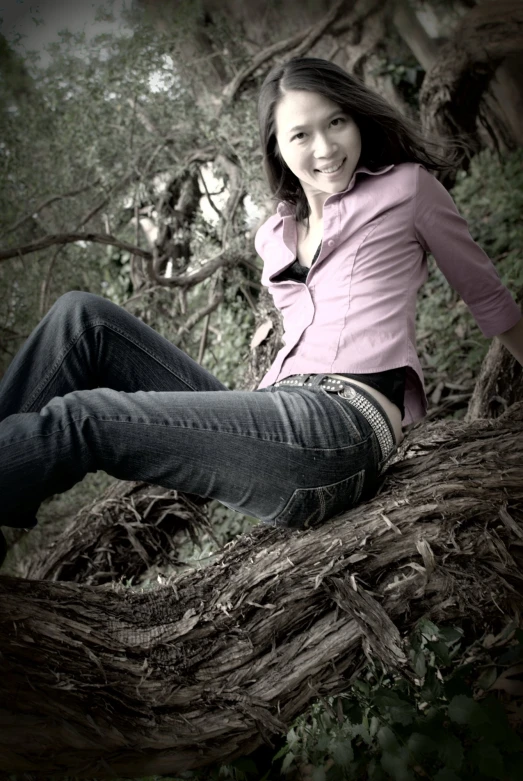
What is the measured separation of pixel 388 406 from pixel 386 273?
1.14 feet

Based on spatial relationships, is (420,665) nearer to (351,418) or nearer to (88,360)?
(351,418)

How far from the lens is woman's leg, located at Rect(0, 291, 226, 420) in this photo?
1.87 meters

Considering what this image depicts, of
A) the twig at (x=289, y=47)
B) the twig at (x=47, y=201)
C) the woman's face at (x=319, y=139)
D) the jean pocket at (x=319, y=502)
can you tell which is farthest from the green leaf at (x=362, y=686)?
the twig at (x=289, y=47)

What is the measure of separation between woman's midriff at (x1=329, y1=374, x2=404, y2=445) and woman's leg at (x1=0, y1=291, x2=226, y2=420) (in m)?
0.49

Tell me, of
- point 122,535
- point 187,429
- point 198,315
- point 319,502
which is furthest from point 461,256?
point 198,315

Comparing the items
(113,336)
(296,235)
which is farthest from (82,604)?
(296,235)

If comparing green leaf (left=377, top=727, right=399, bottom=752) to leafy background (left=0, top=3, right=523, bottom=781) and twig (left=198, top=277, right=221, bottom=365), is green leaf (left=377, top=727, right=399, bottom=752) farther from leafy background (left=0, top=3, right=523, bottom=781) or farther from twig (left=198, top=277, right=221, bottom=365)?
twig (left=198, top=277, right=221, bottom=365)

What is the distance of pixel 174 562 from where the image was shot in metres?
2.98

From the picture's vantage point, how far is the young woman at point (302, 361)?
1.64 metres

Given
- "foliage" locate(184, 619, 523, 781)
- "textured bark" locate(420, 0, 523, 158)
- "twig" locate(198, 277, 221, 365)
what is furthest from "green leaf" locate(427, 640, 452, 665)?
"textured bark" locate(420, 0, 523, 158)

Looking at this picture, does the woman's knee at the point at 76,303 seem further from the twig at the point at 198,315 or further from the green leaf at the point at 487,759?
the twig at the point at 198,315

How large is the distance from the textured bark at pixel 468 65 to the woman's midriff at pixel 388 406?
2.25m

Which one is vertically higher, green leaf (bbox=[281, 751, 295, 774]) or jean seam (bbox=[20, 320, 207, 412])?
jean seam (bbox=[20, 320, 207, 412])

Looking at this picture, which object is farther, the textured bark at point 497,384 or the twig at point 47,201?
the twig at point 47,201
